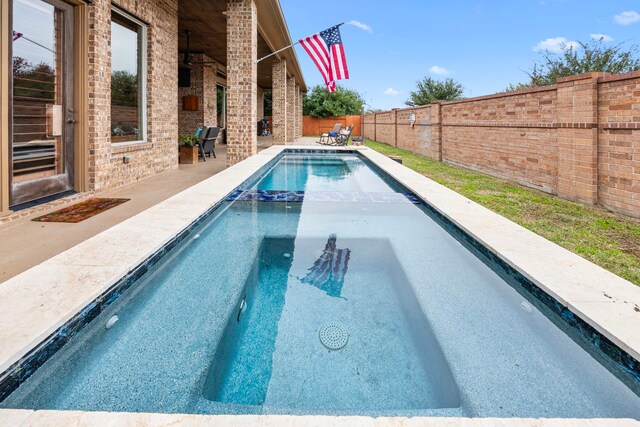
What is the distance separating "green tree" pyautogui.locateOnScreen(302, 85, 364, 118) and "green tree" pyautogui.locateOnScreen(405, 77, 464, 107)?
5113 mm

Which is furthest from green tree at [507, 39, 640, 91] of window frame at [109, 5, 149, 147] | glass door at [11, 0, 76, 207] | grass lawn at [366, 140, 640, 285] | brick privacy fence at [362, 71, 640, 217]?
glass door at [11, 0, 76, 207]

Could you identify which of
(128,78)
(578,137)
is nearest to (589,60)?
(578,137)

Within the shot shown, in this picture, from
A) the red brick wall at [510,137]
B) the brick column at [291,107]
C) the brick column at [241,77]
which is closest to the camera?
the red brick wall at [510,137]

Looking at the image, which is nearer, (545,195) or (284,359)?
(284,359)

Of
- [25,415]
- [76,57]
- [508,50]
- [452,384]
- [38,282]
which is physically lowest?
[452,384]

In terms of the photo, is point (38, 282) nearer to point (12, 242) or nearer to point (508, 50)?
point (12, 242)

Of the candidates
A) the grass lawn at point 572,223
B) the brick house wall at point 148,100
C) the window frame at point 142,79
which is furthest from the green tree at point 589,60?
the window frame at point 142,79

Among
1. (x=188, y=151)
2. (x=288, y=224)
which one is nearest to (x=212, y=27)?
(x=188, y=151)

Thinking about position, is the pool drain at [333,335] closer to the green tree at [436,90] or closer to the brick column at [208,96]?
the brick column at [208,96]

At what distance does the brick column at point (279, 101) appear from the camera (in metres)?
15.4

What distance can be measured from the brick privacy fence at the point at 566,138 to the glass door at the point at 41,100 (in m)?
6.68

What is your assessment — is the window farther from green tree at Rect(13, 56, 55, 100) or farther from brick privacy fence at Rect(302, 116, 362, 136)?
brick privacy fence at Rect(302, 116, 362, 136)

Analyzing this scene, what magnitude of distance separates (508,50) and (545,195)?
176 feet

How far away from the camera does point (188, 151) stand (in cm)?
926
